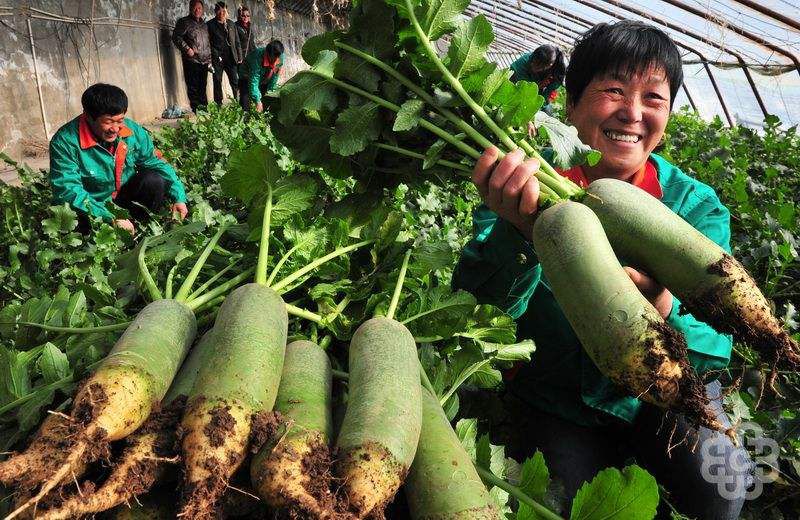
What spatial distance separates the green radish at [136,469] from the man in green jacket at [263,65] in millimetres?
9391

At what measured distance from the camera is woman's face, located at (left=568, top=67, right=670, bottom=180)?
7.14ft

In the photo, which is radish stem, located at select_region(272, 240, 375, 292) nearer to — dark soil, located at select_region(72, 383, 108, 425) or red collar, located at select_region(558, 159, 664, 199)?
dark soil, located at select_region(72, 383, 108, 425)

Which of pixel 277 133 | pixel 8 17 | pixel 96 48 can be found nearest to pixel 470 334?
pixel 277 133

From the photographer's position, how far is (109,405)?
3.90 feet

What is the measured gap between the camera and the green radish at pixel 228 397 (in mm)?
1145

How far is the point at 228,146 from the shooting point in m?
5.91

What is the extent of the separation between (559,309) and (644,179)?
2.08 ft

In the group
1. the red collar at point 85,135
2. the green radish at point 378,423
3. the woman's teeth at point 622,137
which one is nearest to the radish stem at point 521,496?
the green radish at point 378,423

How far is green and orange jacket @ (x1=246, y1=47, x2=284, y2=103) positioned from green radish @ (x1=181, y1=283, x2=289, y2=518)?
9.31 metres

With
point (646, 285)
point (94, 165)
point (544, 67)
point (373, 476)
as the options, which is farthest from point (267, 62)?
point (373, 476)

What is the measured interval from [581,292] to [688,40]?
11971mm

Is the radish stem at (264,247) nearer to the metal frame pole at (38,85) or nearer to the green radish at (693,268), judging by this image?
the green radish at (693,268)

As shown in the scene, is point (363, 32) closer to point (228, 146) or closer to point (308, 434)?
point (308, 434)

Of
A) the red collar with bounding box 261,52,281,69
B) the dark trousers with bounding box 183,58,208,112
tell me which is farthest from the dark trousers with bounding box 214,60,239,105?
the red collar with bounding box 261,52,281,69
